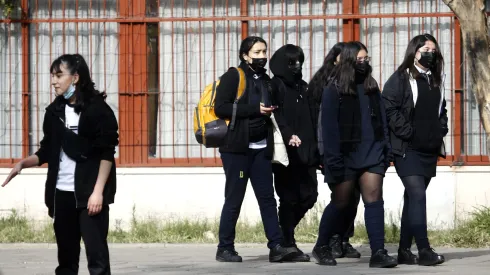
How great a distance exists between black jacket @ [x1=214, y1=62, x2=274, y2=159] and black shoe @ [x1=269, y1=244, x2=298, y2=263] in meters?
0.77

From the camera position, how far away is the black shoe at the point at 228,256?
975 cm

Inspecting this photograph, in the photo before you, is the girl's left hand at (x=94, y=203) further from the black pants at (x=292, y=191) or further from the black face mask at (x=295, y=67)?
the black face mask at (x=295, y=67)

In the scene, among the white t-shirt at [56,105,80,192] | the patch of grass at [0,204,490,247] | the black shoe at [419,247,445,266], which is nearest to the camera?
the white t-shirt at [56,105,80,192]

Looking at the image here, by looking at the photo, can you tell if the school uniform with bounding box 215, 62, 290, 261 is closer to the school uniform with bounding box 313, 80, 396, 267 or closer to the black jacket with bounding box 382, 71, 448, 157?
the school uniform with bounding box 313, 80, 396, 267

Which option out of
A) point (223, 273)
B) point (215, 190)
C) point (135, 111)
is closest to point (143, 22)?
point (135, 111)

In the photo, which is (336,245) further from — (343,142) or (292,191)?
(343,142)

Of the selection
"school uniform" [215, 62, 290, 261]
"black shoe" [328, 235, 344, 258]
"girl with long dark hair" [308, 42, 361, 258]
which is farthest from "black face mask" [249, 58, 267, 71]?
"black shoe" [328, 235, 344, 258]

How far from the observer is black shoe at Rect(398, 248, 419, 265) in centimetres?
952

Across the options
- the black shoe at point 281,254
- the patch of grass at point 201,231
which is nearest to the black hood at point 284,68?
the black shoe at point 281,254

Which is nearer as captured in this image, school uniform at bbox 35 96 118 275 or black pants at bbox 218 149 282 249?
school uniform at bbox 35 96 118 275

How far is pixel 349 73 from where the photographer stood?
9312mm

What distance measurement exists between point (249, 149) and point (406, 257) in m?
1.57

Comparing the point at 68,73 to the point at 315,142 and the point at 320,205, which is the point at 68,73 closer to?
the point at 315,142

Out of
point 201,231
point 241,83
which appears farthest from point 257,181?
point 201,231
